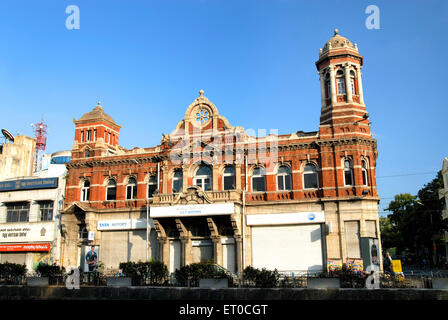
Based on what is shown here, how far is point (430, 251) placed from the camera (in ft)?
183

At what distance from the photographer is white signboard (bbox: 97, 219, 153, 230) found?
3484cm

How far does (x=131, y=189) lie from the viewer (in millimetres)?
36906

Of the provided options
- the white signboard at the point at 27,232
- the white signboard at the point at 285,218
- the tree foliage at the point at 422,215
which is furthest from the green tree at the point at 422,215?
the white signboard at the point at 27,232

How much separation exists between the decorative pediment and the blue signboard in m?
14.3

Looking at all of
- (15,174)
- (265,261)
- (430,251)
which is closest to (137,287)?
(265,261)

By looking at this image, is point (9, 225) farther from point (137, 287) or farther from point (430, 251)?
point (430, 251)

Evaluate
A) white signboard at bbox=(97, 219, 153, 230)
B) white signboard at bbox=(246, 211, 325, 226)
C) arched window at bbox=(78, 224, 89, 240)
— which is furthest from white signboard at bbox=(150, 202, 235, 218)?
arched window at bbox=(78, 224, 89, 240)

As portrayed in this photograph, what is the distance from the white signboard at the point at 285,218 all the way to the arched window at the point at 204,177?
468 centimetres

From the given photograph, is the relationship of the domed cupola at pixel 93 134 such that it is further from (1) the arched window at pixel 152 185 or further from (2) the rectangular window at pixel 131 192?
(1) the arched window at pixel 152 185

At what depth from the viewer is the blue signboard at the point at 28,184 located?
128 feet

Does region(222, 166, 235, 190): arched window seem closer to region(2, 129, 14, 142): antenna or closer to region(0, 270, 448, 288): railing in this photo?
region(0, 270, 448, 288): railing

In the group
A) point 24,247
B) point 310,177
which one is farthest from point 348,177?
point 24,247
